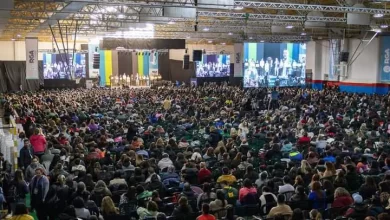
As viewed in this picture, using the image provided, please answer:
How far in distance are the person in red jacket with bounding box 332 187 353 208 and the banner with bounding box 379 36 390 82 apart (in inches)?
1068

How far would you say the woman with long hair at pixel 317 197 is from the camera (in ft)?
26.6

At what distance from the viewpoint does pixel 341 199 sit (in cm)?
788

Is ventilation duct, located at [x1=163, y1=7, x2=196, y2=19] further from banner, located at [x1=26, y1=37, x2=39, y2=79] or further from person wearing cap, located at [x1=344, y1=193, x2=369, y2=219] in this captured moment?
person wearing cap, located at [x1=344, y1=193, x2=369, y2=219]

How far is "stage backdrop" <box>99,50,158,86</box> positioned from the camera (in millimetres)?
47719

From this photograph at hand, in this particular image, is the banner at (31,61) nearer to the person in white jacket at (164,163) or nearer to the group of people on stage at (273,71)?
the group of people on stage at (273,71)

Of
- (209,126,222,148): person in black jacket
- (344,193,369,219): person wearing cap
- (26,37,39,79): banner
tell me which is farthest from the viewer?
(26,37,39,79): banner

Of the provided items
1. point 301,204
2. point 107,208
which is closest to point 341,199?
point 301,204

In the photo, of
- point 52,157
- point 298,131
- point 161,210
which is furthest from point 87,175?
point 298,131

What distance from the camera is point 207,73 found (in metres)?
46.2

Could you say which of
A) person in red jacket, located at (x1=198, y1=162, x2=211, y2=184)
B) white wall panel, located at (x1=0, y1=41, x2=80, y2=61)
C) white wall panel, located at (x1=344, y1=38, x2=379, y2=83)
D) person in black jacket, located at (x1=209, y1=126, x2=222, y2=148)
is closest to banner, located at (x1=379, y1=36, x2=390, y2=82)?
white wall panel, located at (x1=344, y1=38, x2=379, y2=83)

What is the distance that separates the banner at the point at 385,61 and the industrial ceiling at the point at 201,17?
1.56 m

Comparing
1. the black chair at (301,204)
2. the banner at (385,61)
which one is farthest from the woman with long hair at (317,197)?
the banner at (385,61)

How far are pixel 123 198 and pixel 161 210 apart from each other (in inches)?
30.2

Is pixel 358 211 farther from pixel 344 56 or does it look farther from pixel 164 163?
pixel 344 56
